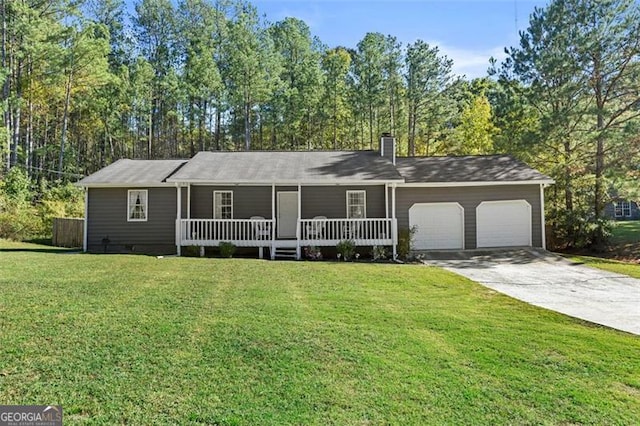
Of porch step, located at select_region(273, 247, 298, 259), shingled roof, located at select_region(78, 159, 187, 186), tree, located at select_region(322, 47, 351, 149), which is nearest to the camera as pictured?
porch step, located at select_region(273, 247, 298, 259)

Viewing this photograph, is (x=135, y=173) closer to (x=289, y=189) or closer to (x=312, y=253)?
(x=289, y=189)

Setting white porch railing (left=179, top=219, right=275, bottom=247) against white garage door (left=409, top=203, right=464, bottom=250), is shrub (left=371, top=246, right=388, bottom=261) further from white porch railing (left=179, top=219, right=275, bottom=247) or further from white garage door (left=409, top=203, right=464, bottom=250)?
white porch railing (left=179, top=219, right=275, bottom=247)

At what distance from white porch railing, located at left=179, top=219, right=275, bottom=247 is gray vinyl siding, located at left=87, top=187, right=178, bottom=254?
4.02 ft

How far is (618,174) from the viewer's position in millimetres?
15820

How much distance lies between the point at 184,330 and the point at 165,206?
10130 mm

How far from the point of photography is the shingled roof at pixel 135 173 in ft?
45.5

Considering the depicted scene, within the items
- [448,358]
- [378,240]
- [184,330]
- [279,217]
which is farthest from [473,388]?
[279,217]

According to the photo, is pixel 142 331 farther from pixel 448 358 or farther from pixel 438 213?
pixel 438 213

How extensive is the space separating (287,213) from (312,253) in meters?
2.26

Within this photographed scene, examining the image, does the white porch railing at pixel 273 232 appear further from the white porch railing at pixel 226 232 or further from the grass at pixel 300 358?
the grass at pixel 300 358

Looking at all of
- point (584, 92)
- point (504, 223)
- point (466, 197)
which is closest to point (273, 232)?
point (466, 197)

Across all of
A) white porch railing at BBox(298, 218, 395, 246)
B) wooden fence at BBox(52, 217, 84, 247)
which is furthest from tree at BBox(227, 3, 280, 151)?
white porch railing at BBox(298, 218, 395, 246)

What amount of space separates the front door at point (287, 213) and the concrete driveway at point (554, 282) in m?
4.81

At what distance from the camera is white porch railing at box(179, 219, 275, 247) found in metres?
13.1
